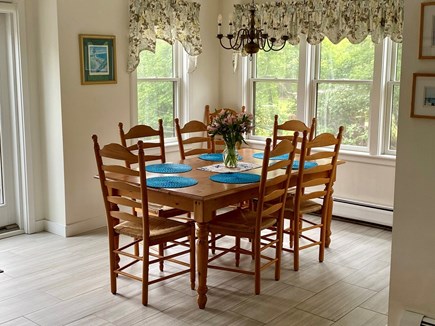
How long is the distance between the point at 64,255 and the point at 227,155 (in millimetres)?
1635

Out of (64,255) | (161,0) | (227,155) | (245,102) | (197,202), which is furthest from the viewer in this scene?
(245,102)

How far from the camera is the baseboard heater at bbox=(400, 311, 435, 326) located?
122 inches

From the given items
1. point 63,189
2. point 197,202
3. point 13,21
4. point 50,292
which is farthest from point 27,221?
point 197,202

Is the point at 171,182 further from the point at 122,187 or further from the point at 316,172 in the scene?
the point at 316,172

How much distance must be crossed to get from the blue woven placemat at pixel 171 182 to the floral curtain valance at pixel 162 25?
1901 millimetres

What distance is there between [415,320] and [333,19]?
11.0 feet

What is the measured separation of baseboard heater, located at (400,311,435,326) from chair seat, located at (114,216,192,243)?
1491mm

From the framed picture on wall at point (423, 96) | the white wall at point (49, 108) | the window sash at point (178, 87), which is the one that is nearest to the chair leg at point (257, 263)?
the framed picture on wall at point (423, 96)

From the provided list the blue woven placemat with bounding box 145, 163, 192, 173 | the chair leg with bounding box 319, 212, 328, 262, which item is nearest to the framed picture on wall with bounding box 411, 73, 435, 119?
the chair leg with bounding box 319, 212, 328, 262

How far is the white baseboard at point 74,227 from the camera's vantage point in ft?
17.2

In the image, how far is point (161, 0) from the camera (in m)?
5.71

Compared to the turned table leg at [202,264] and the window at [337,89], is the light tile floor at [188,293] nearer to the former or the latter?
the turned table leg at [202,264]

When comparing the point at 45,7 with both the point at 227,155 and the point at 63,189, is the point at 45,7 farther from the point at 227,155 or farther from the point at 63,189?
the point at 227,155

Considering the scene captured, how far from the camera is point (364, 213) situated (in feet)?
18.5
